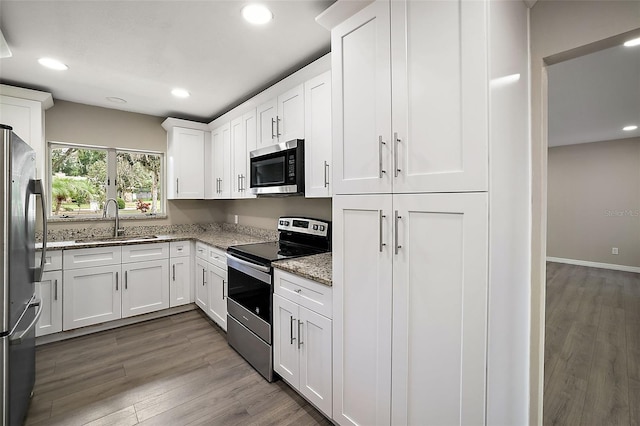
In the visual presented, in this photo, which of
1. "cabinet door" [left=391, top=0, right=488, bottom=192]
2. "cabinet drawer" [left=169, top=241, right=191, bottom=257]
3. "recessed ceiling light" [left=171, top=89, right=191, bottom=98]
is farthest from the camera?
"cabinet drawer" [left=169, top=241, right=191, bottom=257]

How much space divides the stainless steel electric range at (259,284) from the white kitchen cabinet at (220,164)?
111 centimetres

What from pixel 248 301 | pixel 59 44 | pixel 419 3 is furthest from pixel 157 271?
pixel 419 3

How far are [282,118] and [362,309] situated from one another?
180 centimetres

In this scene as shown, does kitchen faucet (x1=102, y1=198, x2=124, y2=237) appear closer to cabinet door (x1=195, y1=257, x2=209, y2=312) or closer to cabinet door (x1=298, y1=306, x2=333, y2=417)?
cabinet door (x1=195, y1=257, x2=209, y2=312)

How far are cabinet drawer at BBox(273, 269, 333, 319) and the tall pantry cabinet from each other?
98 millimetres

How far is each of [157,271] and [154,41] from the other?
2393 millimetres

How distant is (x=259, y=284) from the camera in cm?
220

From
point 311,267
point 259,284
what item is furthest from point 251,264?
point 311,267

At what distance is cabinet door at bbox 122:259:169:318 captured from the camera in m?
3.11

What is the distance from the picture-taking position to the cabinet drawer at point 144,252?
122 inches

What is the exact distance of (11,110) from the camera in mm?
2627

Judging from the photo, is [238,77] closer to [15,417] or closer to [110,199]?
[110,199]

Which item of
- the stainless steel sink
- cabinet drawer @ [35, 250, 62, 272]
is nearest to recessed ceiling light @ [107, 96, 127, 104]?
the stainless steel sink

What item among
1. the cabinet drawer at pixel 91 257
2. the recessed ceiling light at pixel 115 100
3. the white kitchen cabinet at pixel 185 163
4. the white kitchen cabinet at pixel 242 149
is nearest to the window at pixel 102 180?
the white kitchen cabinet at pixel 185 163
